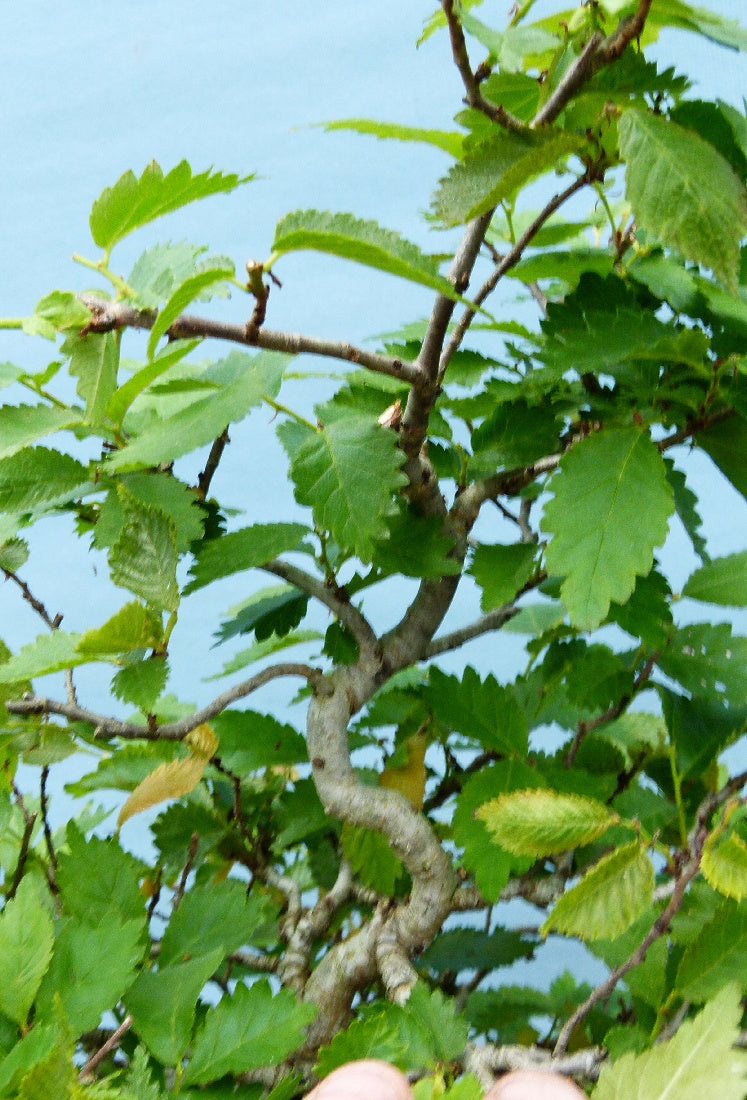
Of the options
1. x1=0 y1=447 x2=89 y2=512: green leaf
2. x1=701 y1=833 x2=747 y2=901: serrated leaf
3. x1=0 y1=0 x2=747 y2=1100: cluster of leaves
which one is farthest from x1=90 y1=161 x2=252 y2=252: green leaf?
x1=701 y1=833 x2=747 y2=901: serrated leaf

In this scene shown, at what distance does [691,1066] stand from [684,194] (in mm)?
299

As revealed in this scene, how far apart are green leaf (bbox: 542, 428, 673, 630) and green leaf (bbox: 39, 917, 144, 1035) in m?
0.24

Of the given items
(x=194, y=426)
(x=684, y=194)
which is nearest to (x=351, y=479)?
(x=194, y=426)

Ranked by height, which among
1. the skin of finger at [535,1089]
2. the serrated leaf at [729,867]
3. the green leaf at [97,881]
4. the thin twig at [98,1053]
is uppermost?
the green leaf at [97,881]

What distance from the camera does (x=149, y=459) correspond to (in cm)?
43

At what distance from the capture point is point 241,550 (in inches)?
18.9

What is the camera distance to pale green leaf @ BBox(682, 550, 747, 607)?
0.56 metres

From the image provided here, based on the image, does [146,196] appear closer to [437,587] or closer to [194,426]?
[194,426]

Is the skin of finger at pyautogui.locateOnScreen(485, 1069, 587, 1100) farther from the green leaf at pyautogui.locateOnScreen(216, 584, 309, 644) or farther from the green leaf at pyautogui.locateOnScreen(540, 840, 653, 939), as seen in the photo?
the green leaf at pyautogui.locateOnScreen(216, 584, 309, 644)

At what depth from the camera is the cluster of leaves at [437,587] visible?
0.38 meters

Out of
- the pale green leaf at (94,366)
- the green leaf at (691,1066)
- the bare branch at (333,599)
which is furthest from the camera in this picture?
the bare branch at (333,599)

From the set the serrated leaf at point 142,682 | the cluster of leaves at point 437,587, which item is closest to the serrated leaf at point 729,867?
the cluster of leaves at point 437,587

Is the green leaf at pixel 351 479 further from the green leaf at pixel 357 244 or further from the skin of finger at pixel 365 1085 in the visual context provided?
the skin of finger at pixel 365 1085

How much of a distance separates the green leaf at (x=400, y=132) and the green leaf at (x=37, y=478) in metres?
0.20
